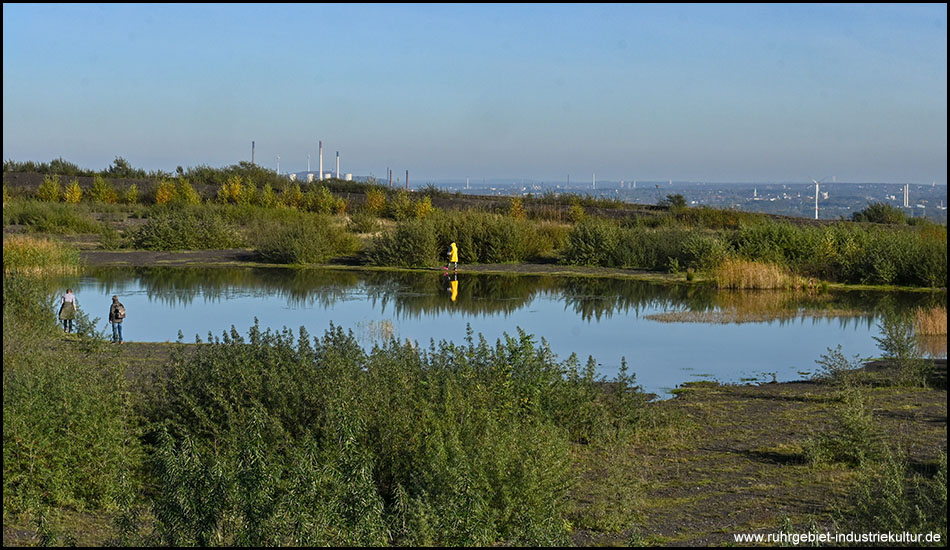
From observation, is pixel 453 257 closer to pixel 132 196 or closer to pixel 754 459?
pixel 754 459

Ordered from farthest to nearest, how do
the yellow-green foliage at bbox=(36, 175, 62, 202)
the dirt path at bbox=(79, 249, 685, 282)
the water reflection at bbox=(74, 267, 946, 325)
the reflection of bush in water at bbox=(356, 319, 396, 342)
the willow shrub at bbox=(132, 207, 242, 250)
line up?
1. the yellow-green foliage at bbox=(36, 175, 62, 202)
2. the willow shrub at bbox=(132, 207, 242, 250)
3. the dirt path at bbox=(79, 249, 685, 282)
4. the water reflection at bbox=(74, 267, 946, 325)
5. the reflection of bush in water at bbox=(356, 319, 396, 342)

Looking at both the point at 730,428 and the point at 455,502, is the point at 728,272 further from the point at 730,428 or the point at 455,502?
the point at 455,502

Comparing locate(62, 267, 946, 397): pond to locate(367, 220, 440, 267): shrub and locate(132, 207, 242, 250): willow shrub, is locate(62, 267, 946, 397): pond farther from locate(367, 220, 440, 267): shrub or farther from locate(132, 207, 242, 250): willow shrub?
locate(132, 207, 242, 250): willow shrub

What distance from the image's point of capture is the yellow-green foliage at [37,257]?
2800 centimetres

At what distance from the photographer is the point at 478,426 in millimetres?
9383

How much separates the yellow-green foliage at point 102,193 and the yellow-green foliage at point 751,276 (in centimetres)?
3425

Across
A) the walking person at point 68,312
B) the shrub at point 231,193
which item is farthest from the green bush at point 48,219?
the walking person at point 68,312

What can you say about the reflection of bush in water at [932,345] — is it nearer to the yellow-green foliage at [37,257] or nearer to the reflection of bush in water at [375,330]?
the reflection of bush in water at [375,330]

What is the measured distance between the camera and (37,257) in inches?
1122

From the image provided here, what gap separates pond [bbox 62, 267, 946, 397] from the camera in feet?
58.5

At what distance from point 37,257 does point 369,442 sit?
22.2m

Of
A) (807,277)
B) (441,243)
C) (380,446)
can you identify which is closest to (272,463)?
(380,446)

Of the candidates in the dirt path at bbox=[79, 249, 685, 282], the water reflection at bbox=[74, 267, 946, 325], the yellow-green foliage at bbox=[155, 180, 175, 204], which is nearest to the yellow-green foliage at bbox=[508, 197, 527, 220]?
the dirt path at bbox=[79, 249, 685, 282]

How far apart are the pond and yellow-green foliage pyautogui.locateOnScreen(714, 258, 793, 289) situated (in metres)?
0.82
